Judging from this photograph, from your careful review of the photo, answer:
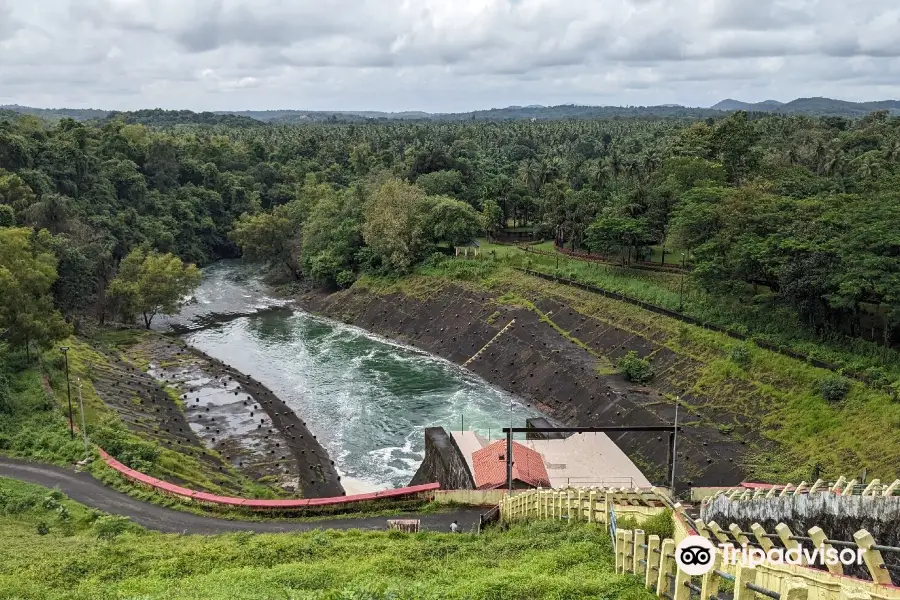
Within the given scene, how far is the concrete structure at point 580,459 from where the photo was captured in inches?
1292

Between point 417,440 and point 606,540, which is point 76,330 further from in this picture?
point 606,540

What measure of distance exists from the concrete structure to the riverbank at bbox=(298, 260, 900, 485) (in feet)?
10.9

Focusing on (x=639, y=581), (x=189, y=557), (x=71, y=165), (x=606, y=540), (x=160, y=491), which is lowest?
(x=160, y=491)

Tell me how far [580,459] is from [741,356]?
15026 millimetres

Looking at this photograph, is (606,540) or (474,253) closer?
(606,540)

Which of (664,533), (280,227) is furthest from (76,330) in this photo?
(664,533)

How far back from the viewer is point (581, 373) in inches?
1946

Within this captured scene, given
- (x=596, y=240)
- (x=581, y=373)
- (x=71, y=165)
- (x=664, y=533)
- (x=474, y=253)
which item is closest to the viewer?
(x=664, y=533)

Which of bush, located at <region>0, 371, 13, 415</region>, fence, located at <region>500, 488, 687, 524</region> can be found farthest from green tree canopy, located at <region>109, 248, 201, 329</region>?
fence, located at <region>500, 488, 687, 524</region>

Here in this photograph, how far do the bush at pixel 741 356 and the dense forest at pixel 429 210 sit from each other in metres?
4.25

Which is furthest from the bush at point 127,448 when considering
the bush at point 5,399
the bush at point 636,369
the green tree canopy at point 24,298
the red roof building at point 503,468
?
the bush at point 636,369

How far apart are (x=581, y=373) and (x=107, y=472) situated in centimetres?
3119

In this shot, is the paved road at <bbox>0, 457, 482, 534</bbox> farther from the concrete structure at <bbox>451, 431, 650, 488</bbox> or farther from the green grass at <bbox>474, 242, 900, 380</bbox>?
the green grass at <bbox>474, 242, 900, 380</bbox>

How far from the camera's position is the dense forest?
141ft
